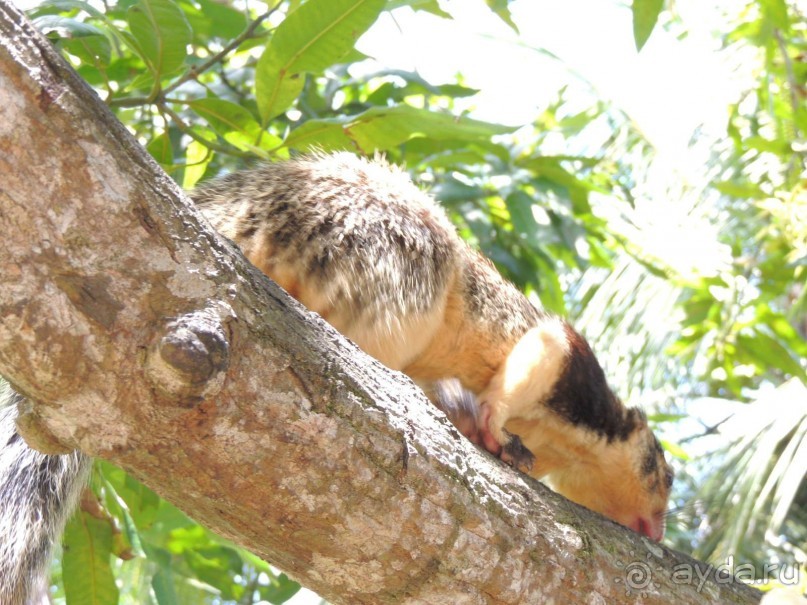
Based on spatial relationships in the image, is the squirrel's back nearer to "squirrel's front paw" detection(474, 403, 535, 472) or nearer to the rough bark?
"squirrel's front paw" detection(474, 403, 535, 472)

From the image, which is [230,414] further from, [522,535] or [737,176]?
[737,176]

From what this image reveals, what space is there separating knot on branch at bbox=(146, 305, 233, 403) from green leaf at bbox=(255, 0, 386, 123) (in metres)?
1.31

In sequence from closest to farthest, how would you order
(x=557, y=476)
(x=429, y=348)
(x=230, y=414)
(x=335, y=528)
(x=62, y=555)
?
(x=230, y=414) → (x=335, y=528) → (x=62, y=555) → (x=429, y=348) → (x=557, y=476)

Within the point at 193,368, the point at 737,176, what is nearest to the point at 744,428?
the point at 737,176

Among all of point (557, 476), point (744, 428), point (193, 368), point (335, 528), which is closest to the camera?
point (193, 368)

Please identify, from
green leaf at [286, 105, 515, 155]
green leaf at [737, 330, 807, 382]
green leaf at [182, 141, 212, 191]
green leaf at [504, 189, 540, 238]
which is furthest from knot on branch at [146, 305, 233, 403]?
green leaf at [737, 330, 807, 382]

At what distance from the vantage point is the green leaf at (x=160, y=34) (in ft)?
8.63

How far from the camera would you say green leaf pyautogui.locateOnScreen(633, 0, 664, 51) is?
2602 mm

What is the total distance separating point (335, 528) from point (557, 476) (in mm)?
1885

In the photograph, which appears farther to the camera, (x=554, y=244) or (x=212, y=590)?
(x=554, y=244)

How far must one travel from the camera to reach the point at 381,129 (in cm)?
292

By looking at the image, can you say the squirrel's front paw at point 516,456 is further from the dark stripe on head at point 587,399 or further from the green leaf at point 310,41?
the green leaf at point 310,41

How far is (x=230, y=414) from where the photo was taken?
168 centimetres

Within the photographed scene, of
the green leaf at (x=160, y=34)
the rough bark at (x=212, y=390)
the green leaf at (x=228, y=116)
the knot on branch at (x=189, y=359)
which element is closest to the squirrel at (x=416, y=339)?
the green leaf at (x=228, y=116)
